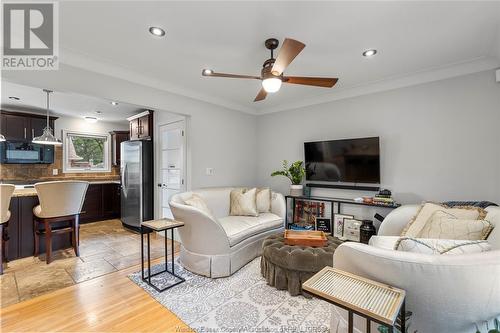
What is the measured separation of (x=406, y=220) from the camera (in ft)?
8.60

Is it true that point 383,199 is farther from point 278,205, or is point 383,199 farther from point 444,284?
point 444,284

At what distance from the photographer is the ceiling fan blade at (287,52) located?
5.51ft

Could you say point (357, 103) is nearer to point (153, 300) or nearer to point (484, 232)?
point (484, 232)

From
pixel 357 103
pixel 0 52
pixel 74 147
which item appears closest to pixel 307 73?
pixel 357 103

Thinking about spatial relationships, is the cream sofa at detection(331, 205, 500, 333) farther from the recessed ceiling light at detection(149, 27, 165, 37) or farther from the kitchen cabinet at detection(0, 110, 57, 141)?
the kitchen cabinet at detection(0, 110, 57, 141)

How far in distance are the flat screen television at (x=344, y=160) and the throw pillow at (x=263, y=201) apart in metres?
0.85

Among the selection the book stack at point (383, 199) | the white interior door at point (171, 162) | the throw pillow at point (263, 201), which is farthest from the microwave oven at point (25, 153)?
the book stack at point (383, 199)

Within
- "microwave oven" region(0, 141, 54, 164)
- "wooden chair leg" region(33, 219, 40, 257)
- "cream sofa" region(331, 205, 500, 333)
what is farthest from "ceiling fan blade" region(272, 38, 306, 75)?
"microwave oven" region(0, 141, 54, 164)

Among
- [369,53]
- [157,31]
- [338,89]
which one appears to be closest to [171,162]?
[157,31]

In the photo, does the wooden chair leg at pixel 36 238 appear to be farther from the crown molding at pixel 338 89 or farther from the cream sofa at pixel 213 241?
the crown molding at pixel 338 89

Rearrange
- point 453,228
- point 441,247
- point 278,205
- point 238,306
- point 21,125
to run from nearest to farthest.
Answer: point 441,247 < point 453,228 < point 238,306 < point 278,205 < point 21,125

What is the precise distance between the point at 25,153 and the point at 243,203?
16.1 feet

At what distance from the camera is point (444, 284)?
110 cm

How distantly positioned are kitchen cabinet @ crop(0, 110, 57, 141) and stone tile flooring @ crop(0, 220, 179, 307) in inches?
99.4
